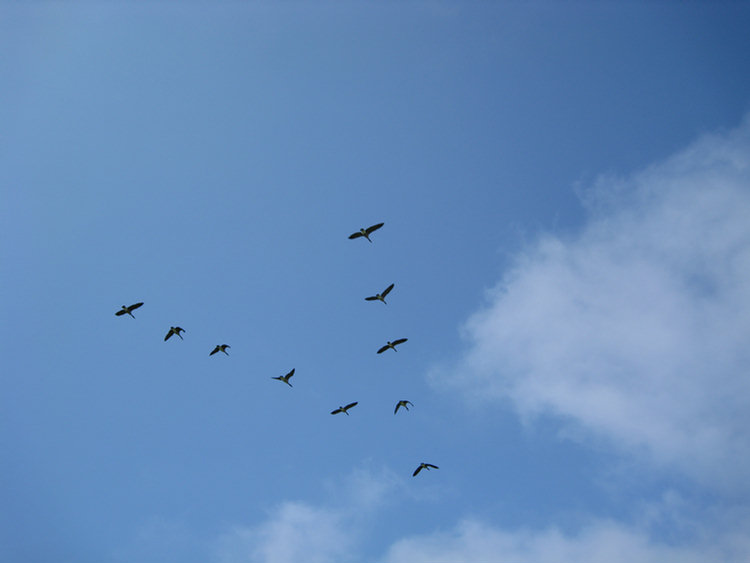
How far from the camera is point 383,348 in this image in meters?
91.5

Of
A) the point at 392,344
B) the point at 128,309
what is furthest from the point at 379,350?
the point at 128,309

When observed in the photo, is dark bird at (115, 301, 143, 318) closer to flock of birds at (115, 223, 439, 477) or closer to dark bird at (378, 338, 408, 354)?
flock of birds at (115, 223, 439, 477)

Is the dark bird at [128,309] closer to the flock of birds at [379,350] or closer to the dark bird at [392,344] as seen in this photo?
the flock of birds at [379,350]

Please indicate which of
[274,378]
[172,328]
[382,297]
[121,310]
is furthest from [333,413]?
[121,310]

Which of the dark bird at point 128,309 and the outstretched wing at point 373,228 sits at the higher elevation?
the outstretched wing at point 373,228

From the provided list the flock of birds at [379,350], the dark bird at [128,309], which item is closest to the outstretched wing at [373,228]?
the flock of birds at [379,350]

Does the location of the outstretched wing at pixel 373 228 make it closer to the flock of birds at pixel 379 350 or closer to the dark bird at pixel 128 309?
the flock of birds at pixel 379 350

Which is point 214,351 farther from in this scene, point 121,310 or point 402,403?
point 402,403

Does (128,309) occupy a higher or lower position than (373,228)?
lower

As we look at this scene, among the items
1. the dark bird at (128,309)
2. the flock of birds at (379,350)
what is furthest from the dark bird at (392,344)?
the dark bird at (128,309)

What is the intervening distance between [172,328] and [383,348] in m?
31.4

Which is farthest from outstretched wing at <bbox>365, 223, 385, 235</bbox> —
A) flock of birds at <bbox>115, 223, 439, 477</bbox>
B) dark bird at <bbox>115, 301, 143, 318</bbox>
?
dark bird at <bbox>115, 301, 143, 318</bbox>

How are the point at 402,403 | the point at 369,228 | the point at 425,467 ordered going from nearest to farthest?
the point at 369,228 < the point at 425,467 < the point at 402,403

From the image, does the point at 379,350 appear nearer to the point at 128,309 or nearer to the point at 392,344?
the point at 392,344
